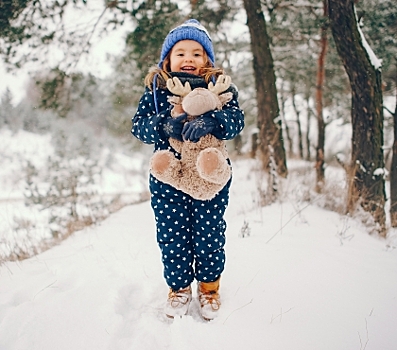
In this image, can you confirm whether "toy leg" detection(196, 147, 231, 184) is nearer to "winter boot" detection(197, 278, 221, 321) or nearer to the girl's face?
the girl's face

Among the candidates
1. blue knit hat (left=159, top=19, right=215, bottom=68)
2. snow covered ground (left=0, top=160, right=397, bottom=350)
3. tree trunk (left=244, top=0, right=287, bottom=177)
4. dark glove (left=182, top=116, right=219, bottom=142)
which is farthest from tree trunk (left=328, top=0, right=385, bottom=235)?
dark glove (left=182, top=116, right=219, bottom=142)

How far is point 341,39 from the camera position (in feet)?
11.9

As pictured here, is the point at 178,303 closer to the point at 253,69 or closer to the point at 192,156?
the point at 192,156

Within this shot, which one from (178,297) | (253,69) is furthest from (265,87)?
(178,297)

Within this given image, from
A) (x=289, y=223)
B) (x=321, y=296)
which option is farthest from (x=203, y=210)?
(x=289, y=223)

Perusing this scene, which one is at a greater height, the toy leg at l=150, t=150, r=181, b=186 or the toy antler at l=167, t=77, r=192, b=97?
the toy antler at l=167, t=77, r=192, b=97

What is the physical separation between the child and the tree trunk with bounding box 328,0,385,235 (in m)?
2.45

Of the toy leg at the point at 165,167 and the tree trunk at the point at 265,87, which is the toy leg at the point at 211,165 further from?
the tree trunk at the point at 265,87

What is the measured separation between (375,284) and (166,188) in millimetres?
1463

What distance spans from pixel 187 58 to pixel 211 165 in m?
0.66

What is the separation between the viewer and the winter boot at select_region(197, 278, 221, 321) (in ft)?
5.48

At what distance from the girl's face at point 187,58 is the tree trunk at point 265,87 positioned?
3.60 m

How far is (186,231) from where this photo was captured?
5.77ft

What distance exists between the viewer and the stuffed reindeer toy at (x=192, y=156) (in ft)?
5.05
